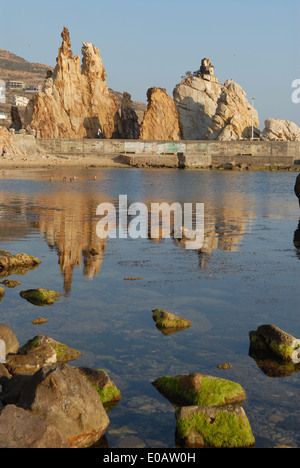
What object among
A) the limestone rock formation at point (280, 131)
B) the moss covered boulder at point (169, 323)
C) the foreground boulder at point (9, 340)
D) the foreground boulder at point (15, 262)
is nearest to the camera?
the foreground boulder at point (9, 340)

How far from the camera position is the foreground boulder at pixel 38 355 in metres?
7.61

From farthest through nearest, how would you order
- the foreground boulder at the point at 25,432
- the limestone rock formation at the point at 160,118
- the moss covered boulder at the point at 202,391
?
1. the limestone rock formation at the point at 160,118
2. the moss covered boulder at the point at 202,391
3. the foreground boulder at the point at 25,432

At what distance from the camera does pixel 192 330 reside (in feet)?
30.9

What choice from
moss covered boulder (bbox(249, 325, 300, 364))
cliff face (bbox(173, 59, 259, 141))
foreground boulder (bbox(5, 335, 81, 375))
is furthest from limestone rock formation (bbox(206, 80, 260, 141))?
foreground boulder (bbox(5, 335, 81, 375))

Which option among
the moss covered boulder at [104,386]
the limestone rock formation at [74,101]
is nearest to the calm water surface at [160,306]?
Result: the moss covered boulder at [104,386]

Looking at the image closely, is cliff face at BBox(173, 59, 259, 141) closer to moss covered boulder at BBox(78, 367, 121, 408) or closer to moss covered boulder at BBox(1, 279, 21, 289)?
moss covered boulder at BBox(1, 279, 21, 289)

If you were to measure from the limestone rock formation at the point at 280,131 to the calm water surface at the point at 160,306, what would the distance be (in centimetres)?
8274

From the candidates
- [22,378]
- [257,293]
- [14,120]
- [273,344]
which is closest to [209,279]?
[257,293]

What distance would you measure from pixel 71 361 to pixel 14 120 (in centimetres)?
9115

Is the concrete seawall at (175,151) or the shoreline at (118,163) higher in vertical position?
the concrete seawall at (175,151)

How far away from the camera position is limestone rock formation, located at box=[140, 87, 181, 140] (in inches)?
4136

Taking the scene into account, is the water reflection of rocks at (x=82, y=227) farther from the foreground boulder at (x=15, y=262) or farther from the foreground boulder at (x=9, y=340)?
the foreground boulder at (x=9, y=340)

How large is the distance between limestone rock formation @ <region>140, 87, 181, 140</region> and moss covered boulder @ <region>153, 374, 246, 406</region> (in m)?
98.5

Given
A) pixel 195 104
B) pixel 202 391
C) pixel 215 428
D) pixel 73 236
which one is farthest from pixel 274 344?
pixel 195 104
